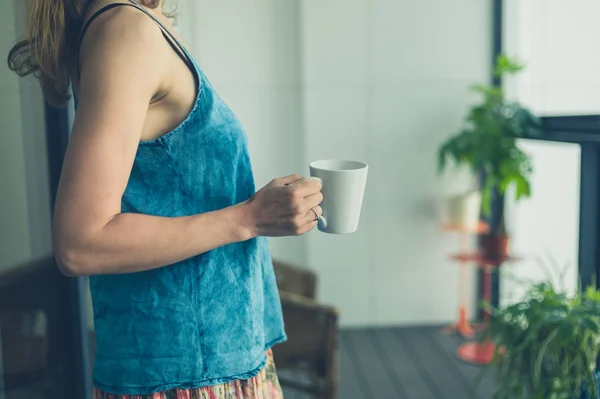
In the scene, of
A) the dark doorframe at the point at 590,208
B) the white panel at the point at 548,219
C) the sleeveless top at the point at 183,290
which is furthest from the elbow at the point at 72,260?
the white panel at the point at 548,219

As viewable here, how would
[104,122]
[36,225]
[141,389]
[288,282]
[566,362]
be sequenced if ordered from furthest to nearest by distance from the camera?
[288,282] < [566,362] < [36,225] < [141,389] < [104,122]

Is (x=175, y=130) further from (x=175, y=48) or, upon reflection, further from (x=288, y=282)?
(x=288, y=282)

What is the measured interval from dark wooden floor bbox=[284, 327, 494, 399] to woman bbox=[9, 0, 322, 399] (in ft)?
6.21

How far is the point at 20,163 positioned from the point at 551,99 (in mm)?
2369

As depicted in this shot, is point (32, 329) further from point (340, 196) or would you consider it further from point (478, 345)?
point (478, 345)

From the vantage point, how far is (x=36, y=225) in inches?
44.9

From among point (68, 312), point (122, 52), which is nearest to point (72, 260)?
point (122, 52)

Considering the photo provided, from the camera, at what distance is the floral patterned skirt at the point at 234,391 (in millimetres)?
705

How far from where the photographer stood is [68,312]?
1276 mm

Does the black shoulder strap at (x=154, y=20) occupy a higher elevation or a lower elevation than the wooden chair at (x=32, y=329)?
higher

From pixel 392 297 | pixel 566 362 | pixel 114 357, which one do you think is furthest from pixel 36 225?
pixel 392 297

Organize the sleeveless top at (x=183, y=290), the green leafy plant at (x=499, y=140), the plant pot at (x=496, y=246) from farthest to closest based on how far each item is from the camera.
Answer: the plant pot at (x=496, y=246), the green leafy plant at (x=499, y=140), the sleeveless top at (x=183, y=290)

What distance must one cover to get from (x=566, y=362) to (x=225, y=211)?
1.27 m

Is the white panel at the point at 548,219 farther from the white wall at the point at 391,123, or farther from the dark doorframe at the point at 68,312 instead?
the dark doorframe at the point at 68,312
